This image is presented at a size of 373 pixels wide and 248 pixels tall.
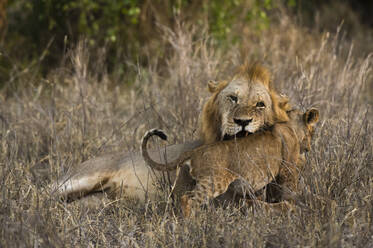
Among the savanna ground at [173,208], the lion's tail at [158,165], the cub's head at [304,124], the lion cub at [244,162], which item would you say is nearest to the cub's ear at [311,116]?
the cub's head at [304,124]

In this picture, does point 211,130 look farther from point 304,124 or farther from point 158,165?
point 304,124

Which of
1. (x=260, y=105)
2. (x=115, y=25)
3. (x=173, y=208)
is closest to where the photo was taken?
(x=260, y=105)

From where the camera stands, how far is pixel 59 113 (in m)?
5.17

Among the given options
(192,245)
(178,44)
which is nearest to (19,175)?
(192,245)

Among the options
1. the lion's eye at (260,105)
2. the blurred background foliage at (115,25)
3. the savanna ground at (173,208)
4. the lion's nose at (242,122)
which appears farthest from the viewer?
the blurred background foliage at (115,25)

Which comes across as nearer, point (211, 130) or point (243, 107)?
point (243, 107)

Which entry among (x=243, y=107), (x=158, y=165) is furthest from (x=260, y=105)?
(x=158, y=165)

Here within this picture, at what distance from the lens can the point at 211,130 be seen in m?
3.06

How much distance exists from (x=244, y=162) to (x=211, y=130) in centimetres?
29

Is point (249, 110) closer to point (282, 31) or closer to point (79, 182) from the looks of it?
point (79, 182)

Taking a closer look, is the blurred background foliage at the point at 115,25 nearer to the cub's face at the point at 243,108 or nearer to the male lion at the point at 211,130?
the male lion at the point at 211,130

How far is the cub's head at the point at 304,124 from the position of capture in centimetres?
307

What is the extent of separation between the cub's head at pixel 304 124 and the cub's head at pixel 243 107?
55 millimetres

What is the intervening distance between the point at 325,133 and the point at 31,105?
2699 mm
